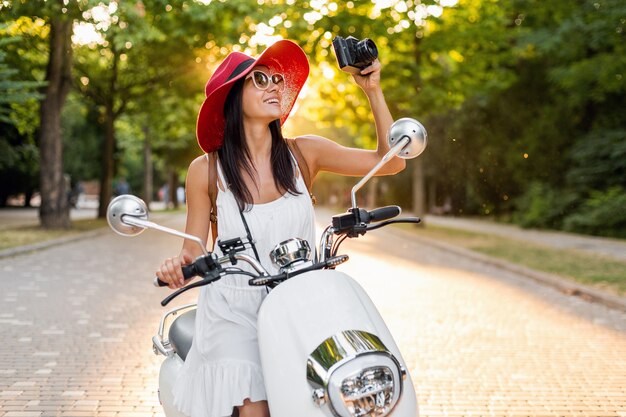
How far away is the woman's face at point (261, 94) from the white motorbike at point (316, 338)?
538mm

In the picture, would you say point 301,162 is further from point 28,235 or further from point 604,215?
point 604,215

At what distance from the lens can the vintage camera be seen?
2.39 meters

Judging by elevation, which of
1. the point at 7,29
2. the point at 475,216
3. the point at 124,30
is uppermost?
the point at 124,30

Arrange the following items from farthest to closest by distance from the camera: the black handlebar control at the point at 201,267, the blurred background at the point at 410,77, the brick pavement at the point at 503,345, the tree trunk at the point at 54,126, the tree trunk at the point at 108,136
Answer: the tree trunk at the point at 108,136 → the tree trunk at the point at 54,126 → the blurred background at the point at 410,77 → the brick pavement at the point at 503,345 → the black handlebar control at the point at 201,267

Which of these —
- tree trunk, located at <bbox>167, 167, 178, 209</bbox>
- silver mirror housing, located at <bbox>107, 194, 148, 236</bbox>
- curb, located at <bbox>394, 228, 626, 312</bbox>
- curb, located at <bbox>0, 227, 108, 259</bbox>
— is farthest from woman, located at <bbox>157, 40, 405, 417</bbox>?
tree trunk, located at <bbox>167, 167, 178, 209</bbox>

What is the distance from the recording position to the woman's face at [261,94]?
8.50 feet

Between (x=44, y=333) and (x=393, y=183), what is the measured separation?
40.8 metres

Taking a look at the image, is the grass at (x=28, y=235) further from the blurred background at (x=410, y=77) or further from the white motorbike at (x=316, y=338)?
the white motorbike at (x=316, y=338)

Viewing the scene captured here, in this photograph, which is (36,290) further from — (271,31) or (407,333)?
(271,31)

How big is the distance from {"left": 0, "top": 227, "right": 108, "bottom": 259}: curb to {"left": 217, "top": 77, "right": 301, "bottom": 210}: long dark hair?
11174 millimetres

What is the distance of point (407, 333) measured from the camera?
6625mm

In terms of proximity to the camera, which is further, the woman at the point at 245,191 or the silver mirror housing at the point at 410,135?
the silver mirror housing at the point at 410,135

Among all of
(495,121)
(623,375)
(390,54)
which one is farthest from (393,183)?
(623,375)

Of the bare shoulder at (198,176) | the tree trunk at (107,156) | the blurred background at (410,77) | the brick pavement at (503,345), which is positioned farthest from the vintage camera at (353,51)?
the tree trunk at (107,156)
